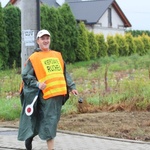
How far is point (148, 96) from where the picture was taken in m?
11.3

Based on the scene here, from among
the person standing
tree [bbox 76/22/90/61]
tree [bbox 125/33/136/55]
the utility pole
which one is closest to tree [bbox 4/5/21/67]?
tree [bbox 76/22/90/61]

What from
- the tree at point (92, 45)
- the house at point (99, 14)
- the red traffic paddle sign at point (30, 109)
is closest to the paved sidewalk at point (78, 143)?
the red traffic paddle sign at point (30, 109)

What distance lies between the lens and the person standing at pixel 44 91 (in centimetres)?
673

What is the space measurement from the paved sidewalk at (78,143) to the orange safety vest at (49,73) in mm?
1297

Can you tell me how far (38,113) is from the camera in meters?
→ 6.89

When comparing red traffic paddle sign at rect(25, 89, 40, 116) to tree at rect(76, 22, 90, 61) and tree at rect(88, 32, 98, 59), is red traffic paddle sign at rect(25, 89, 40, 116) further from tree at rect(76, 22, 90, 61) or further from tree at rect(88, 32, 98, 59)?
tree at rect(88, 32, 98, 59)

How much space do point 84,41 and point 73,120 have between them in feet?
97.1

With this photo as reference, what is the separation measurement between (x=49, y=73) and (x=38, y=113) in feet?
1.89

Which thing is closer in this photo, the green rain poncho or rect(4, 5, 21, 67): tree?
the green rain poncho

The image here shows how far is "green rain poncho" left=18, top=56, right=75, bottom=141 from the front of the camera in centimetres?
673

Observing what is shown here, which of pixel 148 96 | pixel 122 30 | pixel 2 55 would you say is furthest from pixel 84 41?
pixel 148 96

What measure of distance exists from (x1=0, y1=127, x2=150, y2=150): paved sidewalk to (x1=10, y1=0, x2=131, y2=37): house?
151 feet

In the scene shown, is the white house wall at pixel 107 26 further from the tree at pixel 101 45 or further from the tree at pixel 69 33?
the tree at pixel 69 33

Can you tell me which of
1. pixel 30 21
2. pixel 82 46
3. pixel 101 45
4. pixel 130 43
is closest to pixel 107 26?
pixel 130 43
